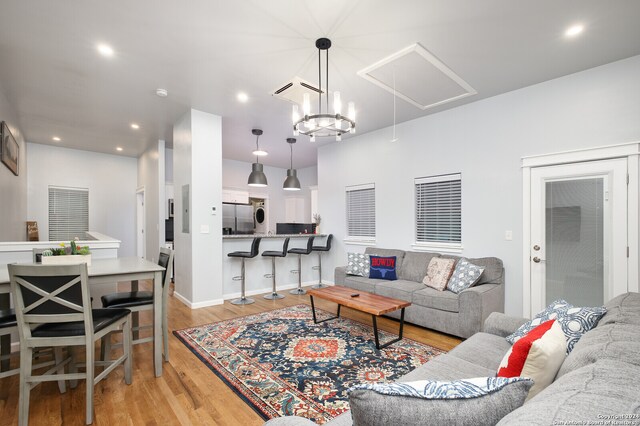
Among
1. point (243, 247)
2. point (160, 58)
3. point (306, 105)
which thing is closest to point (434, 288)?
point (306, 105)

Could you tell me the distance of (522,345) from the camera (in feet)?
4.13

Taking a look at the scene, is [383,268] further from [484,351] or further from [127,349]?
[127,349]

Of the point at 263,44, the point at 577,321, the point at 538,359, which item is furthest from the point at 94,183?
the point at 577,321

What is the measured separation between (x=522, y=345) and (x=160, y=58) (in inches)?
148

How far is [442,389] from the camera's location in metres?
0.79

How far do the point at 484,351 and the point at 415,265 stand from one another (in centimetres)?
250

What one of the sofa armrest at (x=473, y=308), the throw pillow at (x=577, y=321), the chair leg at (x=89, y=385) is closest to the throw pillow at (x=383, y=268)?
the sofa armrest at (x=473, y=308)

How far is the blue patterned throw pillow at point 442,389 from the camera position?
0.77m

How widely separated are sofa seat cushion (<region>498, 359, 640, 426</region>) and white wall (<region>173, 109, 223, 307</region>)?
4.41 metres

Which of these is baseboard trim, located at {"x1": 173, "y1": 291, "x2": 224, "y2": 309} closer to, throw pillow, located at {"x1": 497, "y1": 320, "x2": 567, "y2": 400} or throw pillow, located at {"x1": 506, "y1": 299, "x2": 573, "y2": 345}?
throw pillow, located at {"x1": 506, "y1": 299, "x2": 573, "y2": 345}

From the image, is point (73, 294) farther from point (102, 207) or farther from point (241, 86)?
point (102, 207)

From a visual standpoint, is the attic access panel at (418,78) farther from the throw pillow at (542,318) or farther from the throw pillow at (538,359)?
the throw pillow at (538,359)

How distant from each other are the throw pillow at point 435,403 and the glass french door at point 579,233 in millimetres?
3401

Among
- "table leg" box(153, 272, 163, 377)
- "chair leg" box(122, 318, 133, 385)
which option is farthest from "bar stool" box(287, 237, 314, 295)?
"chair leg" box(122, 318, 133, 385)
